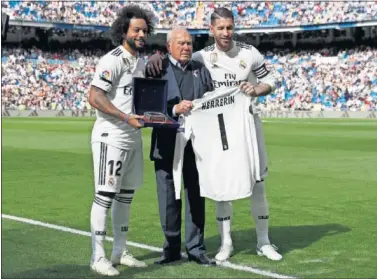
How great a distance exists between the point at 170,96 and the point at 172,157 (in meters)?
0.57

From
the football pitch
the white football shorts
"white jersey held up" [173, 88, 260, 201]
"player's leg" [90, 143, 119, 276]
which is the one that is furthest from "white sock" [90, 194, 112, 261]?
"white jersey held up" [173, 88, 260, 201]

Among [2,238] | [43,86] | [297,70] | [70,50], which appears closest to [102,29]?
[70,50]

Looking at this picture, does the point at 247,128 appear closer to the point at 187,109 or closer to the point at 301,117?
the point at 187,109

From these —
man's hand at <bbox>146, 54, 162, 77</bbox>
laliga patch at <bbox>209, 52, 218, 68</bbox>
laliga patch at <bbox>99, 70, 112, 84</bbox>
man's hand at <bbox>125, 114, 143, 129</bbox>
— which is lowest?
man's hand at <bbox>125, 114, 143, 129</bbox>

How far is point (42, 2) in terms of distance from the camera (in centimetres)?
6444

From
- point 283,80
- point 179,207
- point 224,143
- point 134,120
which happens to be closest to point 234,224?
point 179,207

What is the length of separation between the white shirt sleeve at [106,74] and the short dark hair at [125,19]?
12.9 inches

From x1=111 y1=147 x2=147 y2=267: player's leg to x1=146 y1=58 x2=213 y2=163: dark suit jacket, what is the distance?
0.21 m

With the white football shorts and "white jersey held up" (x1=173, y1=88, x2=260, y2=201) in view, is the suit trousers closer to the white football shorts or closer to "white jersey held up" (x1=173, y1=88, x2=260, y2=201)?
"white jersey held up" (x1=173, y1=88, x2=260, y2=201)

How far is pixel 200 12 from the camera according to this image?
6900 cm

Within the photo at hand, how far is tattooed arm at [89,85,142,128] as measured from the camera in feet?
19.8

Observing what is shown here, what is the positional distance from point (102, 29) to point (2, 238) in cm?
5823

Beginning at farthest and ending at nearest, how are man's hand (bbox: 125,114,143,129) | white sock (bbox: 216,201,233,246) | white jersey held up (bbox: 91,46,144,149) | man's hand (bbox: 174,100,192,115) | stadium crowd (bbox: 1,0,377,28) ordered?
1. stadium crowd (bbox: 1,0,377,28)
2. white sock (bbox: 216,201,233,246)
3. man's hand (bbox: 174,100,192,115)
4. white jersey held up (bbox: 91,46,144,149)
5. man's hand (bbox: 125,114,143,129)

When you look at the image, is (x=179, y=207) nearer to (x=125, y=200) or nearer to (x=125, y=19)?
(x=125, y=200)
